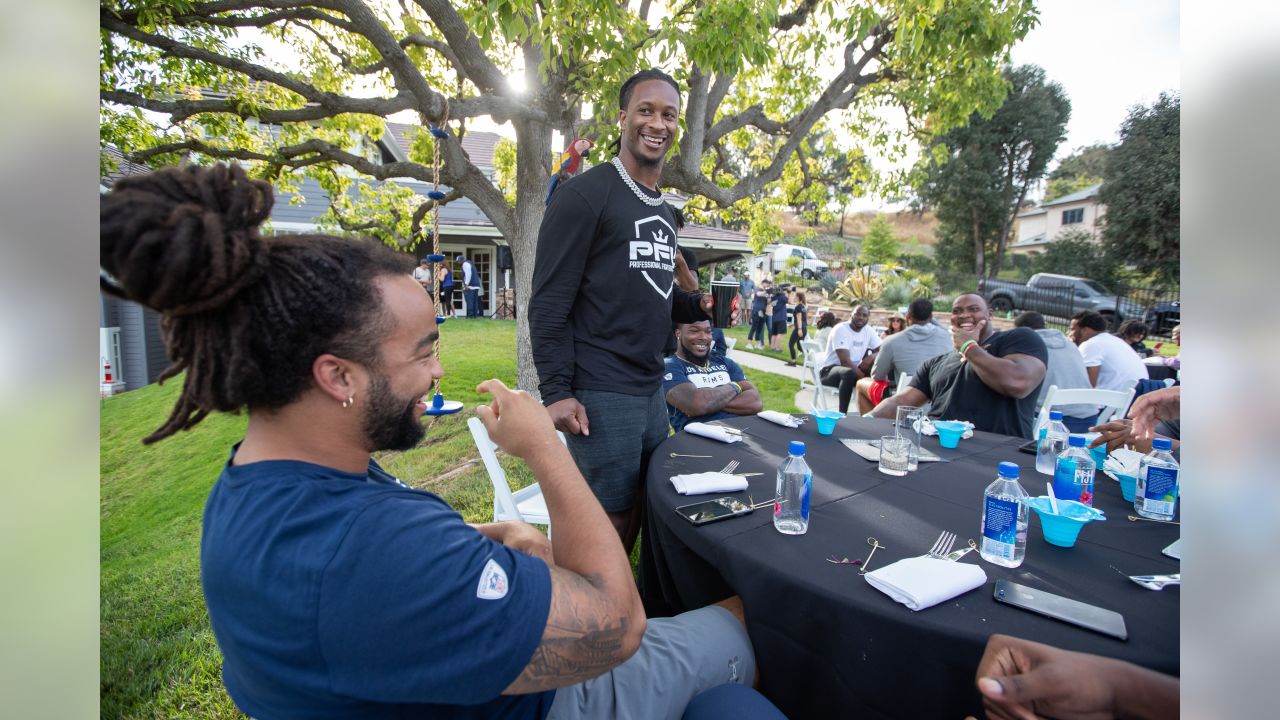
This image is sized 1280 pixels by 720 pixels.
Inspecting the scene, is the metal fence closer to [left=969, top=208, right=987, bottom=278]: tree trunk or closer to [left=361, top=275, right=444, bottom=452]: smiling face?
[left=969, top=208, right=987, bottom=278]: tree trunk

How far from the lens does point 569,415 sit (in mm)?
2490

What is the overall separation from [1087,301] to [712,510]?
22.0 metres

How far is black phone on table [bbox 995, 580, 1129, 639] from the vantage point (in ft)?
4.34

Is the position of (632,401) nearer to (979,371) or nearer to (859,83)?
(979,371)

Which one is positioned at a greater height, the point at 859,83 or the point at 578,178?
the point at 859,83

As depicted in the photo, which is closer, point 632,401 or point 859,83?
point 632,401

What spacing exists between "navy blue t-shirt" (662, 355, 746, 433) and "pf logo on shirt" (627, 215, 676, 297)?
1506 mm

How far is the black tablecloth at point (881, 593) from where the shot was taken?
132 centimetres

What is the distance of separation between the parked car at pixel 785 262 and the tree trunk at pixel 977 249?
6.42m

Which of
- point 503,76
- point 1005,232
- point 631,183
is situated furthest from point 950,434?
point 1005,232

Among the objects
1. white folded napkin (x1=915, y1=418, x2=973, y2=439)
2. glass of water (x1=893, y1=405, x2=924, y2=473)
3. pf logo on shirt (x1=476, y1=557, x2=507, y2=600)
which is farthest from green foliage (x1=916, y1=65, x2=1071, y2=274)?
pf logo on shirt (x1=476, y1=557, x2=507, y2=600)
